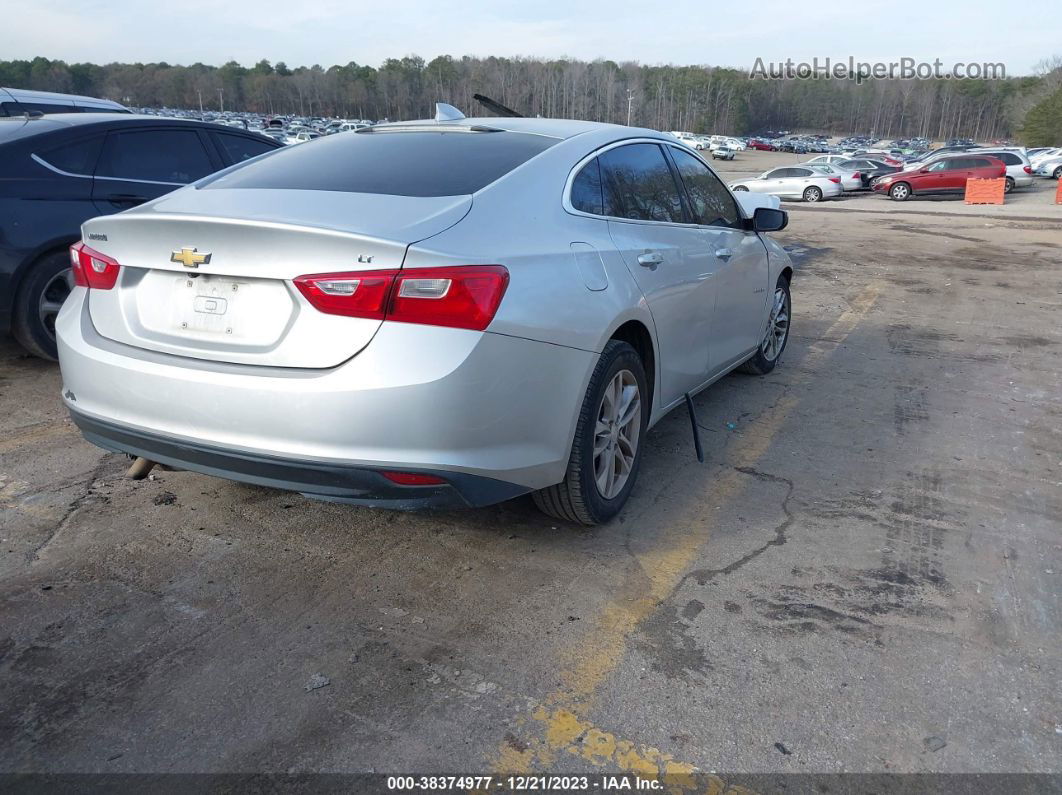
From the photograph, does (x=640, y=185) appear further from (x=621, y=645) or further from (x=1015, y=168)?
(x=1015, y=168)

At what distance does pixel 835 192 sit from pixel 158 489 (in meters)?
30.7

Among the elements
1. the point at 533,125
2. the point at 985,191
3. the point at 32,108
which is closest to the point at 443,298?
the point at 533,125

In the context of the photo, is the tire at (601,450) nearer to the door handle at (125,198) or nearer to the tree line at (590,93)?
the door handle at (125,198)

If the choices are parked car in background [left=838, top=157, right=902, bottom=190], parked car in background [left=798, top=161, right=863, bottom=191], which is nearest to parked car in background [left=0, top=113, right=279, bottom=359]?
parked car in background [left=798, top=161, right=863, bottom=191]

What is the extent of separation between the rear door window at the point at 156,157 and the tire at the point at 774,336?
4355 millimetres

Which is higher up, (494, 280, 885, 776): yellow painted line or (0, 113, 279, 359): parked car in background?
(0, 113, 279, 359): parked car in background

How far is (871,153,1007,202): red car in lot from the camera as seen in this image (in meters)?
29.3

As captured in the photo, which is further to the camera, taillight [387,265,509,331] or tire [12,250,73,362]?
tire [12,250,73,362]

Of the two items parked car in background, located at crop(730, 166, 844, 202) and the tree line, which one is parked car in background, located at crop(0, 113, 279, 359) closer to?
parked car in background, located at crop(730, 166, 844, 202)

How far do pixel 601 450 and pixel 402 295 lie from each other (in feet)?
4.00

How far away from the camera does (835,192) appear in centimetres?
3075

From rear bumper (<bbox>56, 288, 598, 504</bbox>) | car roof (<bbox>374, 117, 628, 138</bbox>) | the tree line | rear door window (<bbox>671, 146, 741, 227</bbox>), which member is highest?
the tree line

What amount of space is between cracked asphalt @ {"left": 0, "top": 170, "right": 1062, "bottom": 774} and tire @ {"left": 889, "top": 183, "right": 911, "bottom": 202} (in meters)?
28.0

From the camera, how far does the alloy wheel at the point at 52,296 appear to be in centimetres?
543
